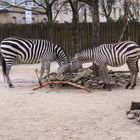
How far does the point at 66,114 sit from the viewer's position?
1066cm

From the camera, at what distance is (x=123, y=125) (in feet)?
30.7

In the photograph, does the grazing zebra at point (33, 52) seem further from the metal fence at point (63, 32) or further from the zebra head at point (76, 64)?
the metal fence at point (63, 32)

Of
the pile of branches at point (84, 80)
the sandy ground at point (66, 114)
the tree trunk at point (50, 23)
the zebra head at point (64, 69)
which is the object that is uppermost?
the tree trunk at point (50, 23)

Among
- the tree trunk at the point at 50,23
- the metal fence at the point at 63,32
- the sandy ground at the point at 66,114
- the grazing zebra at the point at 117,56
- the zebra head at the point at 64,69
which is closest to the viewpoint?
the sandy ground at the point at 66,114

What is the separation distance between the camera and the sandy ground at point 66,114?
8.77 metres

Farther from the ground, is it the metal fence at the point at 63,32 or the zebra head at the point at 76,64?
the metal fence at the point at 63,32

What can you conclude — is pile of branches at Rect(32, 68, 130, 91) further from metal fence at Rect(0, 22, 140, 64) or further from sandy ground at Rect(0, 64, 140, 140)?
metal fence at Rect(0, 22, 140, 64)

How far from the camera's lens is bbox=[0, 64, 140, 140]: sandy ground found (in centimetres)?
877

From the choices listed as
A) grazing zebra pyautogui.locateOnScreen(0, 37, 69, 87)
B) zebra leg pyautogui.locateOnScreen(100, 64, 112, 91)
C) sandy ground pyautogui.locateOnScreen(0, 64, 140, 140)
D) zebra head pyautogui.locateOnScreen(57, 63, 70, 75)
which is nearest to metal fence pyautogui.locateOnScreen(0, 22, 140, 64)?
grazing zebra pyautogui.locateOnScreen(0, 37, 69, 87)

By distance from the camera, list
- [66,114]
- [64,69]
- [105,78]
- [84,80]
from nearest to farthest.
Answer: [66,114] < [105,78] < [84,80] < [64,69]

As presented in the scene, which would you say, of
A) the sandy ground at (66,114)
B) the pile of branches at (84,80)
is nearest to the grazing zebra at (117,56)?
the pile of branches at (84,80)

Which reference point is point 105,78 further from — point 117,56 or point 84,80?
point 117,56

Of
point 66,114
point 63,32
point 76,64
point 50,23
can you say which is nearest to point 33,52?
point 76,64

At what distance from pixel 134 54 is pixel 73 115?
17.3 feet
